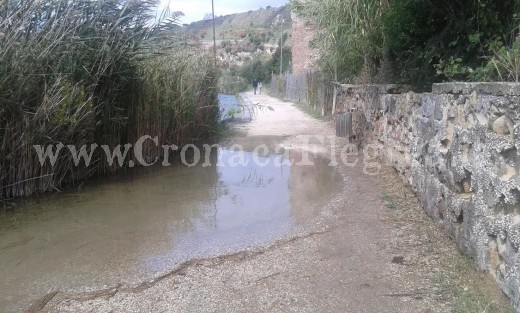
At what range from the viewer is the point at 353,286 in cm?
377

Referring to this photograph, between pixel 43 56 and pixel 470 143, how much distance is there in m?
5.55

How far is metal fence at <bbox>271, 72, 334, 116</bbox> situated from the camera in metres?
17.7

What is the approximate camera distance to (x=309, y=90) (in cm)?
2197

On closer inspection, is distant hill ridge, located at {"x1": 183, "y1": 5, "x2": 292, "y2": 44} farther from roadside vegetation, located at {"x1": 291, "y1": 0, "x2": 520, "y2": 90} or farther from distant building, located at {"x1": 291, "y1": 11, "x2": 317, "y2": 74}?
roadside vegetation, located at {"x1": 291, "y1": 0, "x2": 520, "y2": 90}

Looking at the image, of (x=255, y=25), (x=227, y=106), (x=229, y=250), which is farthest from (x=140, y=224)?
(x=255, y=25)

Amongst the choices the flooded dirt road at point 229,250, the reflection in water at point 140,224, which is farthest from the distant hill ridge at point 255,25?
the flooded dirt road at point 229,250

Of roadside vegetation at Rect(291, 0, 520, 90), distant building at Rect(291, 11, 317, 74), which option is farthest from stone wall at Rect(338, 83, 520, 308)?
distant building at Rect(291, 11, 317, 74)

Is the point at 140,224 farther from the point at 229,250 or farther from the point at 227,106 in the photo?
the point at 227,106

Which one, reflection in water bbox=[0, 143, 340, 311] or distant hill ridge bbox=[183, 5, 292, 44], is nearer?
reflection in water bbox=[0, 143, 340, 311]

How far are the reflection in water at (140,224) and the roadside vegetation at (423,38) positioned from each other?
2549mm

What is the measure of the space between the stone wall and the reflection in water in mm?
1638

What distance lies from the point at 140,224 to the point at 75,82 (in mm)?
2758

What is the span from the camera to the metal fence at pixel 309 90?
1769 cm

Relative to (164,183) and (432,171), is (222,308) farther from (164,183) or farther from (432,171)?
(164,183)
